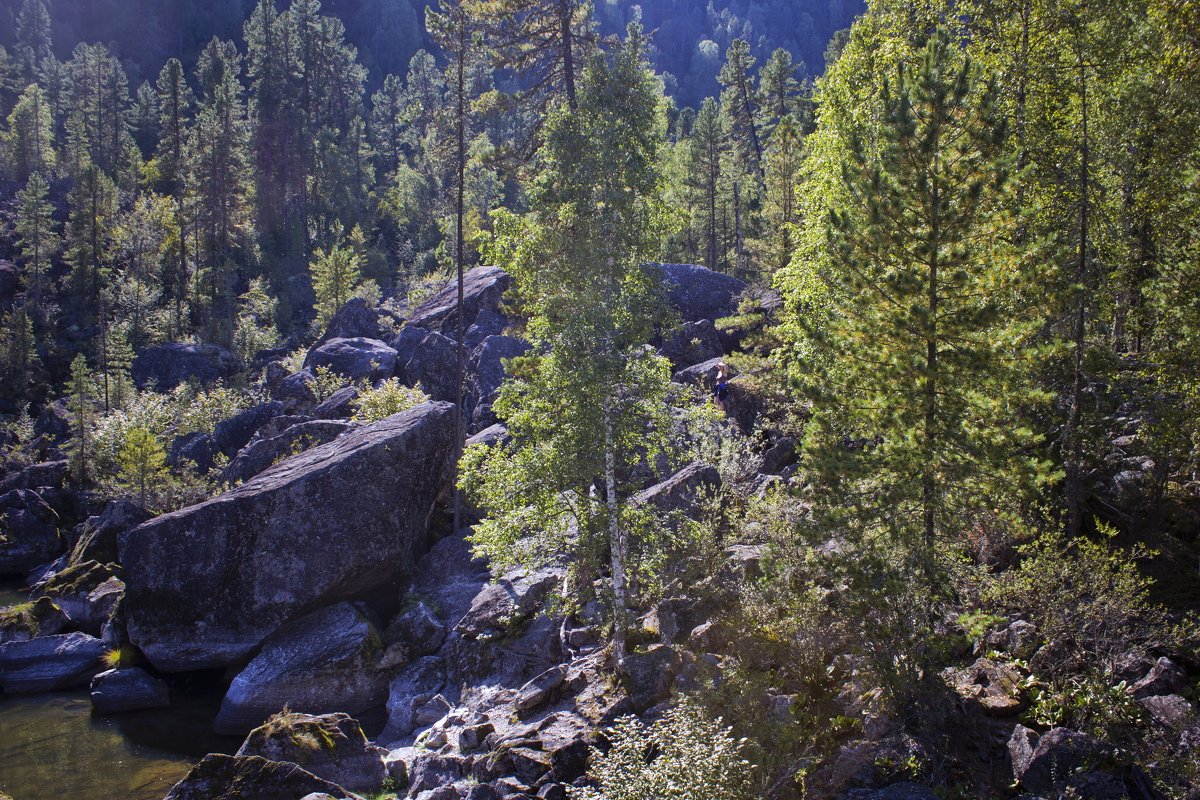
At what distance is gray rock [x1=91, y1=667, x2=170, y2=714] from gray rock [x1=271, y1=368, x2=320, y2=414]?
15.1 meters

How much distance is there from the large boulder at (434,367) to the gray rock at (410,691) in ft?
50.3

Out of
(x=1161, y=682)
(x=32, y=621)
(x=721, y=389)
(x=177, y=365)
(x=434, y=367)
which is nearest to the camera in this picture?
(x=1161, y=682)

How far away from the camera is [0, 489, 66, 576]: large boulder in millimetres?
32625

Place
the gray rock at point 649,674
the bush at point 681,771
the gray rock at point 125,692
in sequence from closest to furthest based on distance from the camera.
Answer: the bush at point 681,771 < the gray rock at point 649,674 < the gray rock at point 125,692

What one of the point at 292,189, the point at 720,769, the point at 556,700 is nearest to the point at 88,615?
the point at 556,700

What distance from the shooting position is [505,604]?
58.0ft

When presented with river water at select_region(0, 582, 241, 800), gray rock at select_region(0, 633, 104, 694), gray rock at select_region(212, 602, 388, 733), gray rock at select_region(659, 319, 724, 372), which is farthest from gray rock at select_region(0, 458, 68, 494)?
gray rock at select_region(659, 319, 724, 372)

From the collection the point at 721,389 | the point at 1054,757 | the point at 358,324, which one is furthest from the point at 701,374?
the point at 358,324

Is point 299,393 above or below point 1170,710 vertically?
above

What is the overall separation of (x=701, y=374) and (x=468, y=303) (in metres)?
15.1

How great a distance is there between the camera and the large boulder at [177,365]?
162 feet

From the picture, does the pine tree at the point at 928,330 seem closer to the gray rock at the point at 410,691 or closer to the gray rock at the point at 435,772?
the gray rock at the point at 435,772

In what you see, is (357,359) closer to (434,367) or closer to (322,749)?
(434,367)

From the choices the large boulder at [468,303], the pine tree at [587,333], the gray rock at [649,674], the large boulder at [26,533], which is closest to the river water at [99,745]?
the pine tree at [587,333]
